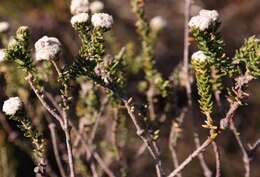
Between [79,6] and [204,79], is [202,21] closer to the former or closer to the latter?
[204,79]

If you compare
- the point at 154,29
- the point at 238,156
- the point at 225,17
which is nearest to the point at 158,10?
the point at 225,17

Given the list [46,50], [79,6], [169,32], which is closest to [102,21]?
[46,50]

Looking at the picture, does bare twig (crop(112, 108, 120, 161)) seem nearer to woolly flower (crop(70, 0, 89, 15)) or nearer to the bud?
woolly flower (crop(70, 0, 89, 15))

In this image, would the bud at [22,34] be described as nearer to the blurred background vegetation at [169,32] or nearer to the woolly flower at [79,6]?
the woolly flower at [79,6]

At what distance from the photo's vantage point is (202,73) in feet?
3.54

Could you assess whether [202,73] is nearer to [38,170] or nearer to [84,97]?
[38,170]

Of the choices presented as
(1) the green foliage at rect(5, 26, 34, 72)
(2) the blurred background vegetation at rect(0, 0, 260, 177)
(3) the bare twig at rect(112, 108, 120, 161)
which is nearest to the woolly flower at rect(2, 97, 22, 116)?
(1) the green foliage at rect(5, 26, 34, 72)

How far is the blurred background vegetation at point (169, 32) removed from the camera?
2801 mm

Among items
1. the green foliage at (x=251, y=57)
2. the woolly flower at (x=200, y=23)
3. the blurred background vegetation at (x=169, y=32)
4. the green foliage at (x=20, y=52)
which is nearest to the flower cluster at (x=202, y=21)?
the woolly flower at (x=200, y=23)

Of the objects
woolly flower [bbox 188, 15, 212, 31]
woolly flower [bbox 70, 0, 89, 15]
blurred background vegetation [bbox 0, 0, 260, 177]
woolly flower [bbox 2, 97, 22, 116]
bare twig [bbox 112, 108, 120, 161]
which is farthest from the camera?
blurred background vegetation [bbox 0, 0, 260, 177]

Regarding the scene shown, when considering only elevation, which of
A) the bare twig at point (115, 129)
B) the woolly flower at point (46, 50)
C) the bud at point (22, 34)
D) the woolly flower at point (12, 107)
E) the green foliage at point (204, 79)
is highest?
the bud at point (22, 34)

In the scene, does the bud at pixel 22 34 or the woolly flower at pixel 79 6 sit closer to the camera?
the bud at pixel 22 34

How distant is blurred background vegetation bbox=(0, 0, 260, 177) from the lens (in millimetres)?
2801

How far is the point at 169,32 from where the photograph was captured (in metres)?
3.91
